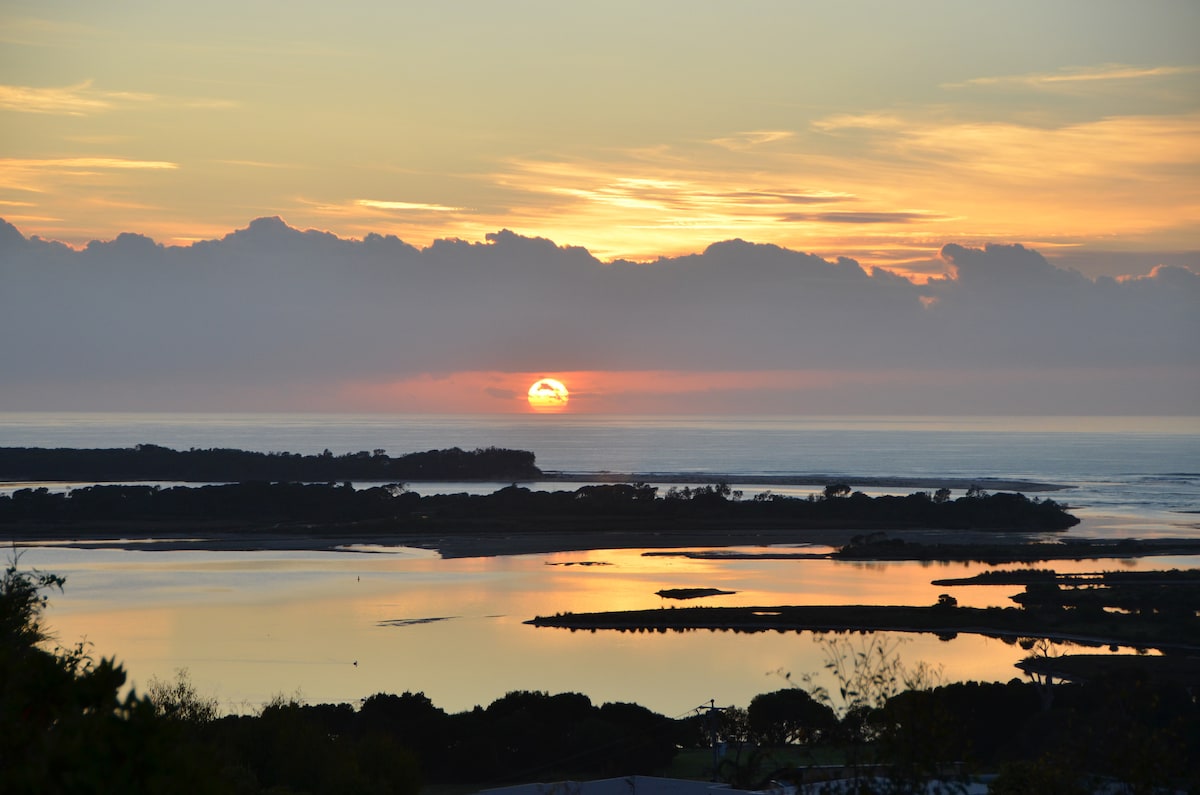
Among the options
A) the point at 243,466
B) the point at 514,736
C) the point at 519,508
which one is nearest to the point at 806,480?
the point at 519,508

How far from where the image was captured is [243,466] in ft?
420

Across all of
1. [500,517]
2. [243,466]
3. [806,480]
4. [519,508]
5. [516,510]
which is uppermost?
[243,466]

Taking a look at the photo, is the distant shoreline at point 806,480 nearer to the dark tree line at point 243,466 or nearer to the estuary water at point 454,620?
the dark tree line at point 243,466

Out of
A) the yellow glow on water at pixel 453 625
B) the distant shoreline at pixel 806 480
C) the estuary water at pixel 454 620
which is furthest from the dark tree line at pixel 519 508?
the distant shoreline at pixel 806 480

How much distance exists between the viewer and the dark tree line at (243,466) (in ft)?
412

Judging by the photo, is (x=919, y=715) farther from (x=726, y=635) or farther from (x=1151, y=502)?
(x=1151, y=502)

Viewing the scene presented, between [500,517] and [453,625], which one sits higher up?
[500,517]

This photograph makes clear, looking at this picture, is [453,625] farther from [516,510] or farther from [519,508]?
[519,508]

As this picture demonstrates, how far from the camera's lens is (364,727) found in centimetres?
2845

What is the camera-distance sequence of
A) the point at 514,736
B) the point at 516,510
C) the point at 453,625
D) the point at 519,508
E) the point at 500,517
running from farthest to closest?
1. the point at 519,508
2. the point at 516,510
3. the point at 500,517
4. the point at 453,625
5. the point at 514,736

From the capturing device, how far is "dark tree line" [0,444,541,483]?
125 m

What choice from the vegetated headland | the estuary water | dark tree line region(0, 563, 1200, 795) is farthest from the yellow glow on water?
the vegetated headland

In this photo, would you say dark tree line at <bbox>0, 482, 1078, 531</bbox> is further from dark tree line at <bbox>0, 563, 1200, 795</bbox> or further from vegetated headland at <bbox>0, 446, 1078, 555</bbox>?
dark tree line at <bbox>0, 563, 1200, 795</bbox>

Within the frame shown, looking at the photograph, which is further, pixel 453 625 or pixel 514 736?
pixel 453 625
